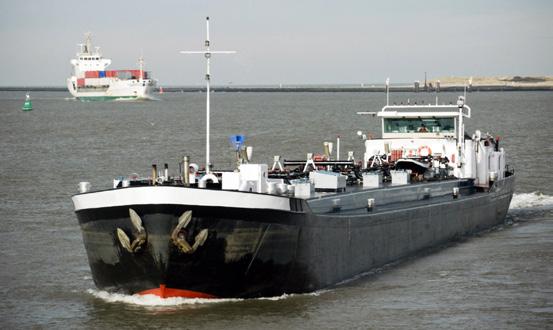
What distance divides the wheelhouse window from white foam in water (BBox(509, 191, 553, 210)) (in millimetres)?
7443

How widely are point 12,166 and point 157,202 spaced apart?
41.0 metres

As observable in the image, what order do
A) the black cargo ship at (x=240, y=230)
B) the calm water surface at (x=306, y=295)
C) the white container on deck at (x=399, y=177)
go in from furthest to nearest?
1. the white container on deck at (x=399, y=177)
2. the calm water surface at (x=306, y=295)
3. the black cargo ship at (x=240, y=230)

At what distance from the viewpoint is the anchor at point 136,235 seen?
24.9 metres

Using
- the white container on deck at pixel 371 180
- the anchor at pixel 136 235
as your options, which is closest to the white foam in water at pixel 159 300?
the anchor at pixel 136 235

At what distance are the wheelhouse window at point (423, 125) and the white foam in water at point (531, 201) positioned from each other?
7.44 m

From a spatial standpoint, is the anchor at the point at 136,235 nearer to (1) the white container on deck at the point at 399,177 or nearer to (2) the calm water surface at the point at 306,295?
(2) the calm water surface at the point at 306,295

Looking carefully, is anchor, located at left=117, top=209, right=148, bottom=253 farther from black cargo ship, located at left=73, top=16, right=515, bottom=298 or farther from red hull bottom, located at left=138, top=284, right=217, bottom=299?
red hull bottom, located at left=138, top=284, right=217, bottom=299

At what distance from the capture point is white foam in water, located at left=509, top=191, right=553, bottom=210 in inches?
1929

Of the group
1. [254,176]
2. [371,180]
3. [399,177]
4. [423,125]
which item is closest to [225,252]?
[254,176]

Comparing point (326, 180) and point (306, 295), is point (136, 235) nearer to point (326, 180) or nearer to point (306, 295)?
point (306, 295)

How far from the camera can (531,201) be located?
50344mm

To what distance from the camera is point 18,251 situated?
112ft

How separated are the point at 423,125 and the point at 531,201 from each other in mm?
9697

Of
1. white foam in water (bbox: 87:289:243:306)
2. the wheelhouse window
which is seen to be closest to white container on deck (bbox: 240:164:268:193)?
white foam in water (bbox: 87:289:243:306)
